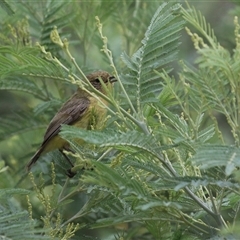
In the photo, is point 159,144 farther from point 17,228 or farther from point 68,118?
point 68,118

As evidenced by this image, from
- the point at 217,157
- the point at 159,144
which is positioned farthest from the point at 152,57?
the point at 217,157

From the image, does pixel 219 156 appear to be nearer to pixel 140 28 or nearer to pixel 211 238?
pixel 211 238

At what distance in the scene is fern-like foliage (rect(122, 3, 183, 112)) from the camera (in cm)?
312

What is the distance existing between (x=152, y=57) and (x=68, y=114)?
2.10 meters

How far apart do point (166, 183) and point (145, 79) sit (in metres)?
0.50

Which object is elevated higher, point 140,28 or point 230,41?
point 140,28

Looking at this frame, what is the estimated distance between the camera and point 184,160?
3201 millimetres

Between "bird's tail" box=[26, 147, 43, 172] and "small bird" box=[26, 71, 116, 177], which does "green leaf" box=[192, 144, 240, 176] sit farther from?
"bird's tail" box=[26, 147, 43, 172]

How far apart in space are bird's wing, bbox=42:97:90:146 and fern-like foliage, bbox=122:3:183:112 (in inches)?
75.8

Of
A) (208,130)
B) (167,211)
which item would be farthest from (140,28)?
(167,211)

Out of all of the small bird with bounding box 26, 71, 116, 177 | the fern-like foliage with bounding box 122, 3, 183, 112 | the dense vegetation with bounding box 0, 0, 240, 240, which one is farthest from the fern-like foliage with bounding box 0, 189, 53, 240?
the small bird with bounding box 26, 71, 116, 177

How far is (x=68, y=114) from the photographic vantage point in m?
5.20

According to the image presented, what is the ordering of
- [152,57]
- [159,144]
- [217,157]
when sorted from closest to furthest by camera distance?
[217,157] < [159,144] < [152,57]

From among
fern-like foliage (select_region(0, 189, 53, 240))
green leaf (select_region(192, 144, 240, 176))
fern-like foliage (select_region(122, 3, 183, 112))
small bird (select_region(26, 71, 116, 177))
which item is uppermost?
fern-like foliage (select_region(122, 3, 183, 112))
